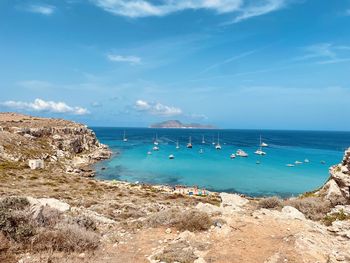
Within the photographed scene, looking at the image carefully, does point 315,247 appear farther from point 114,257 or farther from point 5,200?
point 5,200

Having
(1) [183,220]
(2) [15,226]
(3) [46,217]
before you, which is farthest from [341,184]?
(2) [15,226]

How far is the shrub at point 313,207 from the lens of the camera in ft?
60.7

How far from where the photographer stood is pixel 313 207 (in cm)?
1945

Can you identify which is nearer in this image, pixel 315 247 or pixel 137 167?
pixel 315 247

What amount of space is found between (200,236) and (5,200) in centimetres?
868

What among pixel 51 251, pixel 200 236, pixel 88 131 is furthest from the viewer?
pixel 88 131

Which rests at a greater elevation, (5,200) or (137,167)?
(5,200)

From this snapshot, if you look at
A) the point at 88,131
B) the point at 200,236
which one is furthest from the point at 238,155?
the point at 200,236

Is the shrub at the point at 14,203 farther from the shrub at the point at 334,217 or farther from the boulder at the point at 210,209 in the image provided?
the shrub at the point at 334,217

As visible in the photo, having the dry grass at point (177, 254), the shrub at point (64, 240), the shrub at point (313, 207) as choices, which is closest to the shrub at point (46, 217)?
the shrub at point (64, 240)

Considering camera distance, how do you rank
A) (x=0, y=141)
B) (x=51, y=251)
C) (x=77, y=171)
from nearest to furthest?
(x=51, y=251) < (x=0, y=141) < (x=77, y=171)

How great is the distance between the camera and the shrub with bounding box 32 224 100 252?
1155 centimetres

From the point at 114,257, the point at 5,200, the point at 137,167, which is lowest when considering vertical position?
the point at 137,167

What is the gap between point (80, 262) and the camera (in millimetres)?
10367
